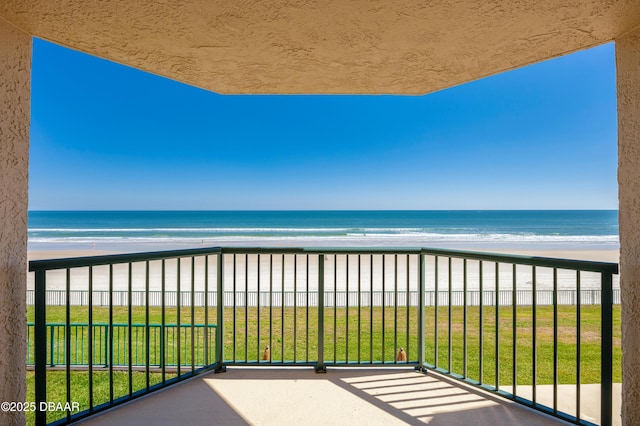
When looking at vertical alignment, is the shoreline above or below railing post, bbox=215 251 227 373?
below

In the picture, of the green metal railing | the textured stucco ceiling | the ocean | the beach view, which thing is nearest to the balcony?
the green metal railing

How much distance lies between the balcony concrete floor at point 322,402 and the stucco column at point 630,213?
0.45 metres

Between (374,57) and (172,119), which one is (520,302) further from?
(172,119)

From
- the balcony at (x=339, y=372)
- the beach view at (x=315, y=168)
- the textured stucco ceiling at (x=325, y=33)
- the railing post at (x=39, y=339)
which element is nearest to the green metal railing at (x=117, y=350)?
the balcony at (x=339, y=372)

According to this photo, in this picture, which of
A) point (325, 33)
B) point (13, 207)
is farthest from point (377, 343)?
point (13, 207)

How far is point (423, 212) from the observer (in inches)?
1617

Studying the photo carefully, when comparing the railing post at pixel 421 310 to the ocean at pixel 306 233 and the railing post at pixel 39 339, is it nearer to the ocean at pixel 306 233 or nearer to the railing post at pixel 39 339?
the railing post at pixel 39 339

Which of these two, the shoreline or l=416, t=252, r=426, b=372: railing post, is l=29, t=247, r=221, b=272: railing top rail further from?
the shoreline

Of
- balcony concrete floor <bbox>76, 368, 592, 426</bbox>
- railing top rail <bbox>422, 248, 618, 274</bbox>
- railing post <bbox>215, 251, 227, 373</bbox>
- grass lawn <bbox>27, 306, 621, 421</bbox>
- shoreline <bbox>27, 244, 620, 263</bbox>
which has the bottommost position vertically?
grass lawn <bbox>27, 306, 621, 421</bbox>

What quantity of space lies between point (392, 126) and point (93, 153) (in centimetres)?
2497

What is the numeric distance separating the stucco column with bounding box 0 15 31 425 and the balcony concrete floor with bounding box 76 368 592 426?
1.79ft

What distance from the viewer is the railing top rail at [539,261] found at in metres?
1.68

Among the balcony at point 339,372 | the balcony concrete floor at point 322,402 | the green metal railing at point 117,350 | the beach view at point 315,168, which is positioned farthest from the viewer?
the beach view at point 315,168

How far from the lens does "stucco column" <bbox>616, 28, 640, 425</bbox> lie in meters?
1.62
